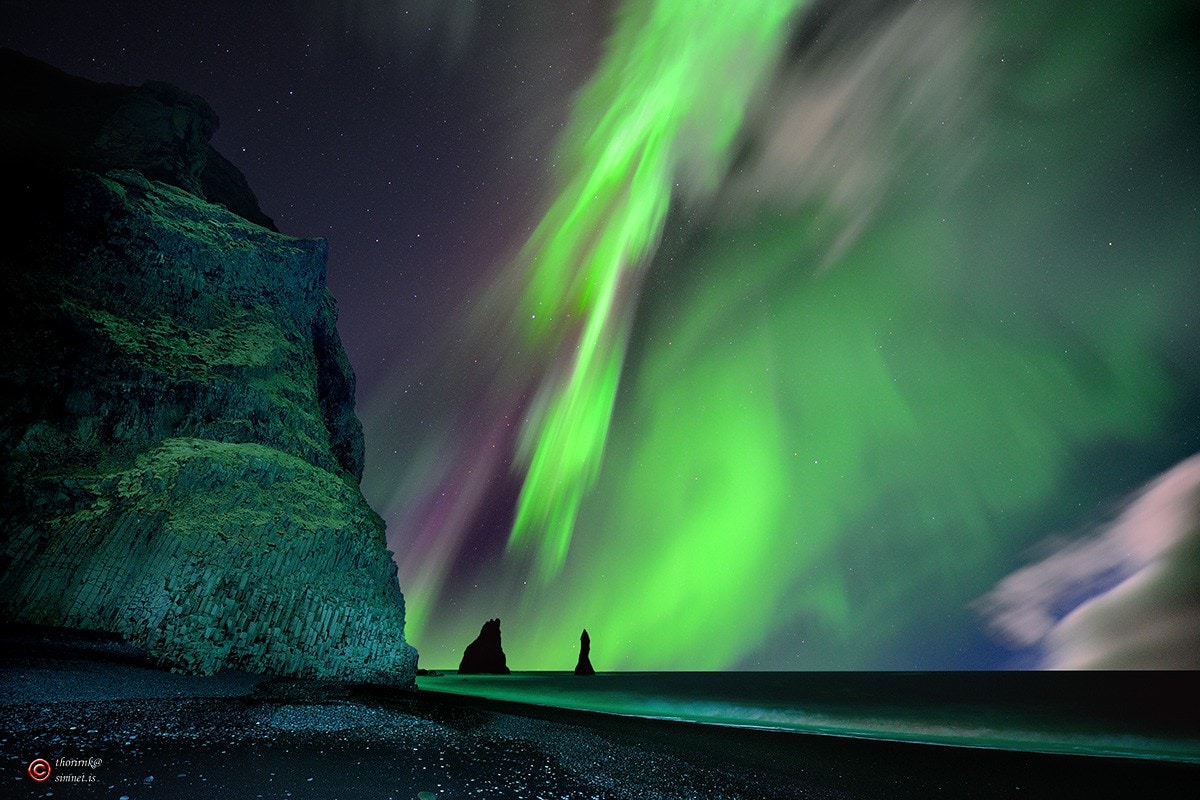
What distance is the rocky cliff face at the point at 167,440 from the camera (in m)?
20.1

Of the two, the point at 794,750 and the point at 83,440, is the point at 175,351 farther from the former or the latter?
the point at 794,750

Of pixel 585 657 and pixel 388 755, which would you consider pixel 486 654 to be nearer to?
pixel 585 657

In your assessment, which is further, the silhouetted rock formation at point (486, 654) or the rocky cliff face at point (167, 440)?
the silhouetted rock formation at point (486, 654)

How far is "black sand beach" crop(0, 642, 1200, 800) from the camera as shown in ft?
27.3

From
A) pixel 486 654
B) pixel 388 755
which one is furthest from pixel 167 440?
pixel 486 654

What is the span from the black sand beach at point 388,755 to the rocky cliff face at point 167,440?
2.63 meters

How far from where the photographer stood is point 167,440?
2486 centimetres

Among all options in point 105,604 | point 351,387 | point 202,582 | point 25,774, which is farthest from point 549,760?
point 351,387

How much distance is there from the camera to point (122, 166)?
122ft

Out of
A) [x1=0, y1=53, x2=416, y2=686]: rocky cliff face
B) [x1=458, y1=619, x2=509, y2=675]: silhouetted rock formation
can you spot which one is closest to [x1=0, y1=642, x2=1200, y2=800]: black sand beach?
[x1=0, y1=53, x2=416, y2=686]: rocky cliff face

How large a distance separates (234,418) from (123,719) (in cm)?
2014

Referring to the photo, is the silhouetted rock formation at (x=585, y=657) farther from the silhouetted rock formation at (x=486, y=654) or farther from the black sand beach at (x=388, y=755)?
the black sand beach at (x=388, y=755)

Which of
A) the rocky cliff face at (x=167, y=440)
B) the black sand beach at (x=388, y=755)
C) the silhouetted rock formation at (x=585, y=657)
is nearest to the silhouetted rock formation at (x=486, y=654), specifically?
the silhouetted rock formation at (x=585, y=657)

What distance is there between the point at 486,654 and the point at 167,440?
113 m
